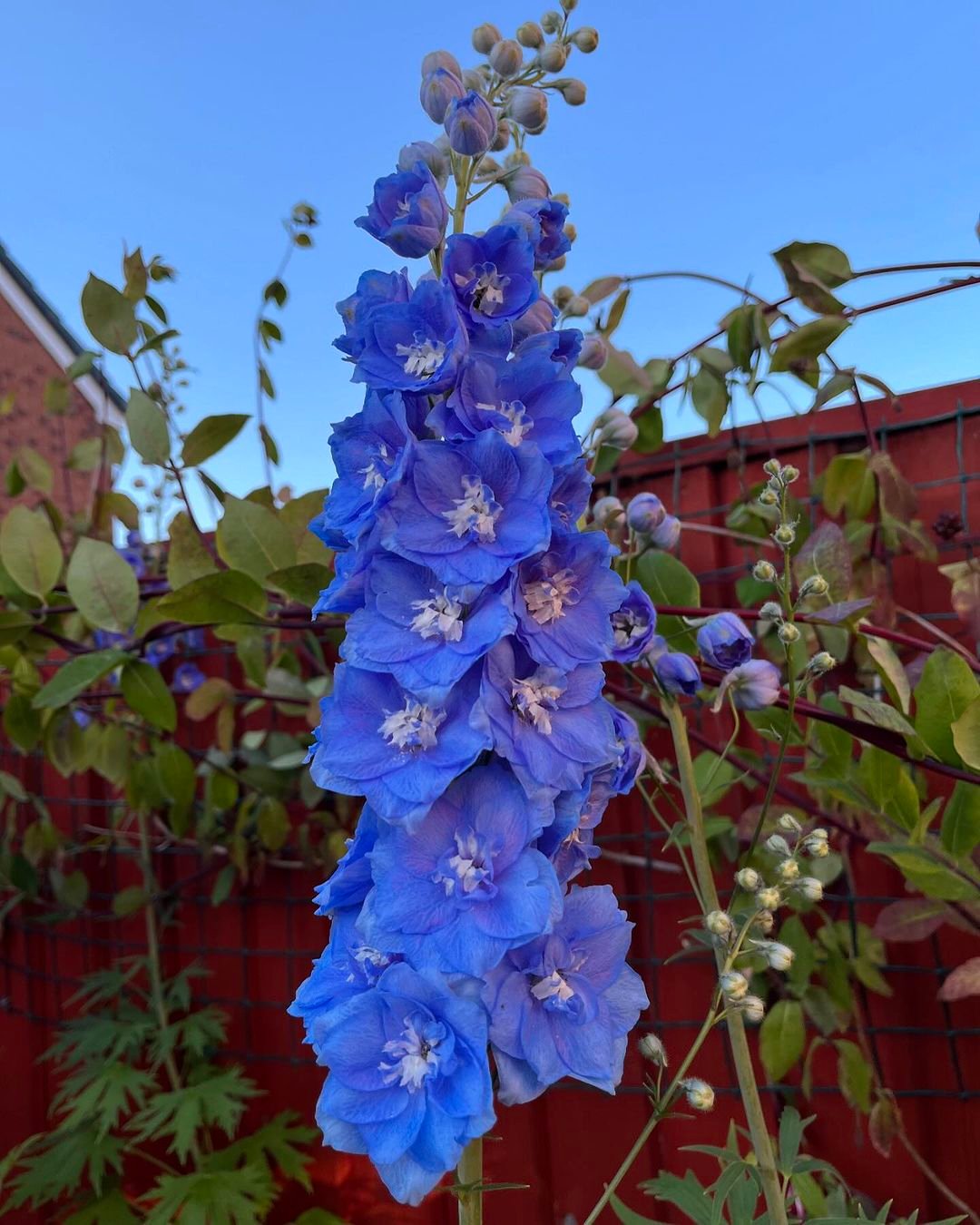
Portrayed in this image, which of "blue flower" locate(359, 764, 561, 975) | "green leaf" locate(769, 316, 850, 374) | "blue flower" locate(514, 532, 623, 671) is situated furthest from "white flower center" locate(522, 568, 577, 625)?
"green leaf" locate(769, 316, 850, 374)

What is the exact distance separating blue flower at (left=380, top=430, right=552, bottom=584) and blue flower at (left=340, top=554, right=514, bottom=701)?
2 cm

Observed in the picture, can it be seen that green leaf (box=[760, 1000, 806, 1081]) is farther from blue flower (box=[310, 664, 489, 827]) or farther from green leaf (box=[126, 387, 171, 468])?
green leaf (box=[126, 387, 171, 468])

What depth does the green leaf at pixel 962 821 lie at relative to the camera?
85 cm

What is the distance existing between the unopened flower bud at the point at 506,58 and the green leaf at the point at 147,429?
2.04 ft

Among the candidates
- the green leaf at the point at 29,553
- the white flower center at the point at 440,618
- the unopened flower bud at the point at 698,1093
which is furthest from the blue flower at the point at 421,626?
the green leaf at the point at 29,553

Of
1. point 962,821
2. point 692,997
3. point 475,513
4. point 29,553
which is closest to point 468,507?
point 475,513

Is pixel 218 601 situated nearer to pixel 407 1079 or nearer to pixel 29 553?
pixel 29 553

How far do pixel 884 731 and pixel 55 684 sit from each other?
95cm

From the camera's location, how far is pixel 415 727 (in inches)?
21.3

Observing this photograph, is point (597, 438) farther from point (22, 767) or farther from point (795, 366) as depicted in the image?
point (22, 767)

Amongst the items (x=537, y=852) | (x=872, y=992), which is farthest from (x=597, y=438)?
(x=872, y=992)

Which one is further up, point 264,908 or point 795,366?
point 795,366

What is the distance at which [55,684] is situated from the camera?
1.05 m

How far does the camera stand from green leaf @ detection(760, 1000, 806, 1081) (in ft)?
3.86
